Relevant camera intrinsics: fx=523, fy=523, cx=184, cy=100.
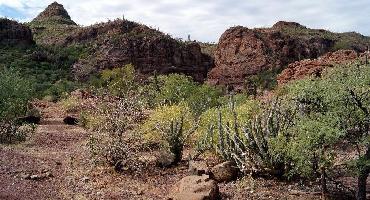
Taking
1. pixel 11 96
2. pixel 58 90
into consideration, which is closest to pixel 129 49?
pixel 58 90

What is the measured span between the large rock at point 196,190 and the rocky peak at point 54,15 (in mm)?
98905

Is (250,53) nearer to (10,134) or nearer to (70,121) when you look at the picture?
(70,121)

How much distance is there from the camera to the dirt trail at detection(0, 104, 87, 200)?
13297 mm

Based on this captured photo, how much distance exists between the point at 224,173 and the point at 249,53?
6347 centimetres

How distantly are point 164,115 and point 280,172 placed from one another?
17.2ft

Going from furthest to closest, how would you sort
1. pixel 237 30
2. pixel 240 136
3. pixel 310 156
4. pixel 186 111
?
1. pixel 237 30
2. pixel 186 111
3. pixel 240 136
4. pixel 310 156

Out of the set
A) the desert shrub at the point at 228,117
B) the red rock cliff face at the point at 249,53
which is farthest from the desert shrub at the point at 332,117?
the red rock cliff face at the point at 249,53

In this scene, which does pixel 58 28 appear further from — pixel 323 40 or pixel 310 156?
pixel 310 156

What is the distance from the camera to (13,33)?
238ft

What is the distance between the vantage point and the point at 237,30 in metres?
78.8

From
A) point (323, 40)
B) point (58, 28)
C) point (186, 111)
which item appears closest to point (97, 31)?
point (58, 28)

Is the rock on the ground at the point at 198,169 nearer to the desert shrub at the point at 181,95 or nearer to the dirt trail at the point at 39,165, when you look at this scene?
the dirt trail at the point at 39,165

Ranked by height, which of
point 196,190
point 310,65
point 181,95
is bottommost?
point 196,190

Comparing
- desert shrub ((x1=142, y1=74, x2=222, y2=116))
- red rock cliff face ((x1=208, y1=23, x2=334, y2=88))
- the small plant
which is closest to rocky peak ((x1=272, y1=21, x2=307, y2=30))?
red rock cliff face ((x1=208, y1=23, x2=334, y2=88))
